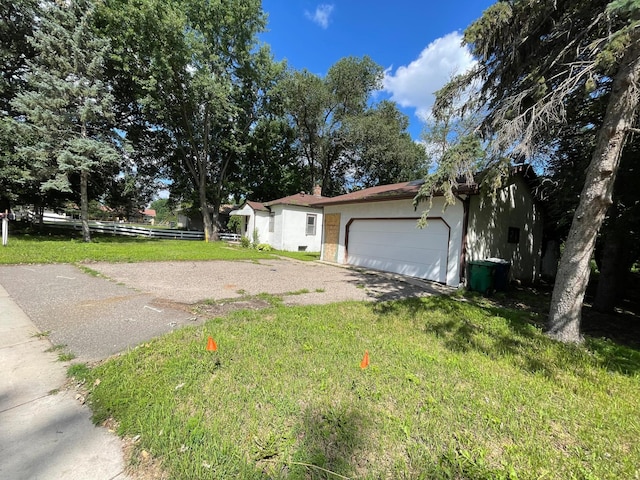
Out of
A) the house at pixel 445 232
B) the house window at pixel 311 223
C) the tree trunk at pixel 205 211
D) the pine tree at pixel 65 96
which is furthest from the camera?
the tree trunk at pixel 205 211

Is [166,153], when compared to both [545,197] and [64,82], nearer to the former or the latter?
[64,82]

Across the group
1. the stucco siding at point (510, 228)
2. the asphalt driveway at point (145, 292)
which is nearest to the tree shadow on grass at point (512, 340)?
the asphalt driveway at point (145, 292)

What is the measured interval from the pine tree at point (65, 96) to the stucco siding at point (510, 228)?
636 inches

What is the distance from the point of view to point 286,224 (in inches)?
721

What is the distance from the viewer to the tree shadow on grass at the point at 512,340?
3.51 metres

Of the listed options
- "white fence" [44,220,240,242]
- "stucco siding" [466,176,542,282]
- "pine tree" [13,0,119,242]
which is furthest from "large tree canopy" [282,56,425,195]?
"stucco siding" [466,176,542,282]

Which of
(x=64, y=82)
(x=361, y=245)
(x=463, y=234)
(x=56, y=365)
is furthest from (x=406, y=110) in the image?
(x=56, y=365)

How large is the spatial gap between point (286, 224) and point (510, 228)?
1233 cm

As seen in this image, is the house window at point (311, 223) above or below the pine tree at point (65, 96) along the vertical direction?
below

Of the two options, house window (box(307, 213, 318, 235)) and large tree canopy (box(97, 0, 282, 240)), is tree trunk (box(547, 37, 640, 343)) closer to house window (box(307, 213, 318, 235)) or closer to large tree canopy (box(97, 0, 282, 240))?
house window (box(307, 213, 318, 235))

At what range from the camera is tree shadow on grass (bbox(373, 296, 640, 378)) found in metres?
3.51

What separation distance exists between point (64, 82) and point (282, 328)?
54.2ft

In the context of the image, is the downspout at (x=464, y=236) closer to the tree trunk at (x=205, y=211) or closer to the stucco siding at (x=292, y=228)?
the stucco siding at (x=292, y=228)

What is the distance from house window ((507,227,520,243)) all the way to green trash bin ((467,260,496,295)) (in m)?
2.75
